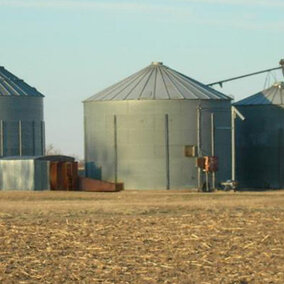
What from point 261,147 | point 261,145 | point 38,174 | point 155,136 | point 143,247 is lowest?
point 143,247

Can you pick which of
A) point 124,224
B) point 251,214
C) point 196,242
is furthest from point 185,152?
point 196,242

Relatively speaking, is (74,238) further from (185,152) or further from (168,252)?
(185,152)

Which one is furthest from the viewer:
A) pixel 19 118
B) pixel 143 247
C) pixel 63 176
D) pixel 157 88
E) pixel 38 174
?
pixel 19 118

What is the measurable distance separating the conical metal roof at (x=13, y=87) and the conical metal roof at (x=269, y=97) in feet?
49.2

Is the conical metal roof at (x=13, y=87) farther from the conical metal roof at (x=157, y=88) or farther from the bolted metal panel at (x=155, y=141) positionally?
the bolted metal panel at (x=155, y=141)

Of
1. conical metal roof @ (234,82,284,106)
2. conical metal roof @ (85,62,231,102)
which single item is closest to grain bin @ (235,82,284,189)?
conical metal roof @ (234,82,284,106)

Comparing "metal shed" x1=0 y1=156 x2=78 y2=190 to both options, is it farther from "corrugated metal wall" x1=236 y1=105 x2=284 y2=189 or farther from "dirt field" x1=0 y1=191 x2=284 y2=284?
"dirt field" x1=0 y1=191 x2=284 y2=284

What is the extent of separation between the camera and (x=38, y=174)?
5928 centimetres

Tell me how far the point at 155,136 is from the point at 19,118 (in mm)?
15037

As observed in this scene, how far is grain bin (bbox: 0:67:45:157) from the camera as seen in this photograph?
72.2 m

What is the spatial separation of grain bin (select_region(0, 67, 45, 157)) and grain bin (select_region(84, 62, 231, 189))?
11.5m

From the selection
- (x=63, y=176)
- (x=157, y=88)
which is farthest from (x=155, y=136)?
(x=63, y=176)

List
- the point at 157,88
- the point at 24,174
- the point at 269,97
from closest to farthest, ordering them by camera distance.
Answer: the point at 24,174 → the point at 157,88 → the point at 269,97

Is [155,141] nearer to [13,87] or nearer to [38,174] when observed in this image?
[38,174]
